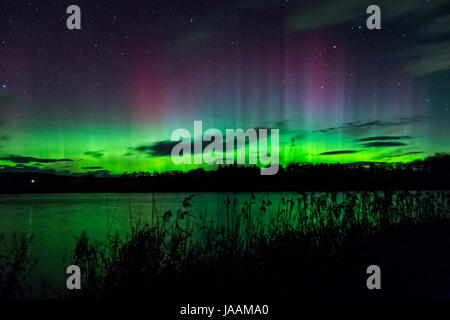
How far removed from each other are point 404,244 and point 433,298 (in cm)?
201

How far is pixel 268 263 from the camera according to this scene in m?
5.83

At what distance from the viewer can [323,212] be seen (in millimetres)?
7285

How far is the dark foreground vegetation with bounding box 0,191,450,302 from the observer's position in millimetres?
5105

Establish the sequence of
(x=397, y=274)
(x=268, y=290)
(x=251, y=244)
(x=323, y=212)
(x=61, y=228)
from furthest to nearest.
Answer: (x=61, y=228) → (x=323, y=212) → (x=251, y=244) → (x=397, y=274) → (x=268, y=290)

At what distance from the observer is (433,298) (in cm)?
454

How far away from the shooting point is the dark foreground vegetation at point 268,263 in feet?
16.8

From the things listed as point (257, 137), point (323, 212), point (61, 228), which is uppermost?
point (257, 137)

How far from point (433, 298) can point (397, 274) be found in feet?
3.39
